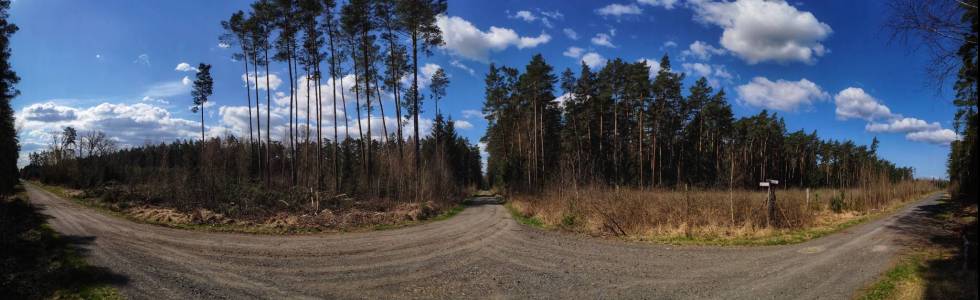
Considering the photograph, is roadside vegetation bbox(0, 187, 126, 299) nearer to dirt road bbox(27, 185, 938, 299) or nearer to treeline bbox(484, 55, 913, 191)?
dirt road bbox(27, 185, 938, 299)

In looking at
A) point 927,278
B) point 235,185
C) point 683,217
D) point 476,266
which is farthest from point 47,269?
point 927,278

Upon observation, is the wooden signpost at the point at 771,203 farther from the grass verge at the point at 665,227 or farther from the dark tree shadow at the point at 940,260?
the dark tree shadow at the point at 940,260

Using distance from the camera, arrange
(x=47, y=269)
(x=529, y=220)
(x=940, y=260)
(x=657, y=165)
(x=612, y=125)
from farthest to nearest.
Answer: (x=657, y=165) < (x=612, y=125) < (x=529, y=220) < (x=940, y=260) < (x=47, y=269)

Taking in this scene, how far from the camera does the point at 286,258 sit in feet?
32.5

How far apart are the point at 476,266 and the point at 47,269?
8721mm

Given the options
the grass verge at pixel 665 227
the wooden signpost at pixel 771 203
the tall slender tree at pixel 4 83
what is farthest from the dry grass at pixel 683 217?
the tall slender tree at pixel 4 83

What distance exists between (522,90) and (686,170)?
27.0 meters

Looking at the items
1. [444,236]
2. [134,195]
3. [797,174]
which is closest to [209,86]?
[134,195]

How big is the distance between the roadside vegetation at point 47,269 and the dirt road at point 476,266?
1.25 feet

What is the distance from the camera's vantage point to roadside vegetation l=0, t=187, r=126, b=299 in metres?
7.05

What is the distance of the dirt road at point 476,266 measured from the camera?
697 centimetres

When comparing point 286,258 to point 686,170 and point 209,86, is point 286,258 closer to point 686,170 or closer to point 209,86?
point 209,86

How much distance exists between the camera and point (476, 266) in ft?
29.4

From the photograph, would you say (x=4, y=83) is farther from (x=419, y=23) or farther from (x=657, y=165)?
(x=657, y=165)
